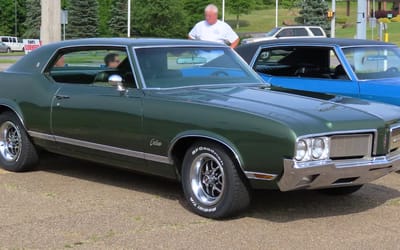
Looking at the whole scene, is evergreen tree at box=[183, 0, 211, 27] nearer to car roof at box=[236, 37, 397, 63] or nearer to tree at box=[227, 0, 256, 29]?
tree at box=[227, 0, 256, 29]

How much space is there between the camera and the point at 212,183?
535 cm

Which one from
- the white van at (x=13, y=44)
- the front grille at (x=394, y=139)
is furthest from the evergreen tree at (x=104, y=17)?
the front grille at (x=394, y=139)

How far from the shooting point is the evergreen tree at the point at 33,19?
8038cm

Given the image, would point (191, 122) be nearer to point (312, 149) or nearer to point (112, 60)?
point (312, 149)

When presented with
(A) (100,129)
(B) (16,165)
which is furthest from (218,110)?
(B) (16,165)

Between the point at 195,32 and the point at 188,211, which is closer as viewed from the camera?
the point at 188,211

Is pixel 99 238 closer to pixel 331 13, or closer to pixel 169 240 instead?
pixel 169 240

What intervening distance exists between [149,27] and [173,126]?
69.4 meters

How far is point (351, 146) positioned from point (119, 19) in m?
71.4

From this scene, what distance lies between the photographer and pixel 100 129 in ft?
19.8

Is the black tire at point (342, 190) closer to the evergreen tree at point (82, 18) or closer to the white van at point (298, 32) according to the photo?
the white van at point (298, 32)

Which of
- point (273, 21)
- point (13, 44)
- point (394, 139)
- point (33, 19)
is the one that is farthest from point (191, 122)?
point (273, 21)

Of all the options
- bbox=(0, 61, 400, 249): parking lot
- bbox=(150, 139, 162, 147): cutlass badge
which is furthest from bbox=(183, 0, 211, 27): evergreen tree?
bbox=(150, 139, 162, 147): cutlass badge

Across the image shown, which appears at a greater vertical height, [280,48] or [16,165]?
[280,48]
